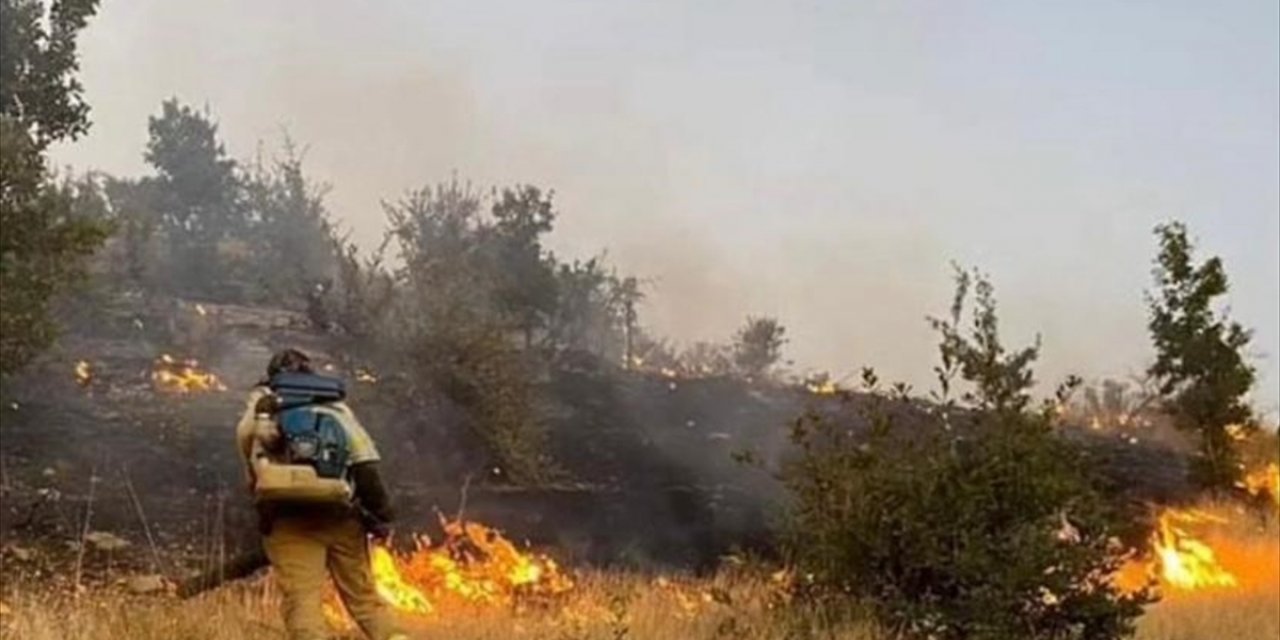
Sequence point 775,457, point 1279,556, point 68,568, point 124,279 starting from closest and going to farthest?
point 68,568 < point 1279,556 < point 775,457 < point 124,279

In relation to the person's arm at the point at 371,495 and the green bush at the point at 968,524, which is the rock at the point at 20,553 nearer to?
the person's arm at the point at 371,495

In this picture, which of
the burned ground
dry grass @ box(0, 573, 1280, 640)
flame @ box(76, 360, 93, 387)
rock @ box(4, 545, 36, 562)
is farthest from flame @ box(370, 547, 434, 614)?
flame @ box(76, 360, 93, 387)

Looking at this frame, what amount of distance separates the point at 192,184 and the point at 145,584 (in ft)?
81.2

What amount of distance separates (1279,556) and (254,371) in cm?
1530

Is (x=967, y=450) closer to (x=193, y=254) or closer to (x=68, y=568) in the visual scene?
(x=68, y=568)

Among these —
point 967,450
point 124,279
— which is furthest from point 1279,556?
point 124,279

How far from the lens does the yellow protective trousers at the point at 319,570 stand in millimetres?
8250

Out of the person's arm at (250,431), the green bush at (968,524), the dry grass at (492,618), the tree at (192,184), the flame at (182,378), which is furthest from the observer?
the tree at (192,184)

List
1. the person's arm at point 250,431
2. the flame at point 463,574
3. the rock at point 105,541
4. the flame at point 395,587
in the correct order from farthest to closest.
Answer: the rock at point 105,541, the flame at point 463,574, the flame at point 395,587, the person's arm at point 250,431

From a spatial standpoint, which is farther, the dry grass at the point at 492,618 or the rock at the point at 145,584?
the rock at the point at 145,584

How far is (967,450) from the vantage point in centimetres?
1110

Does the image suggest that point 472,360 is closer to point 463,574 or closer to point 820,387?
point 463,574

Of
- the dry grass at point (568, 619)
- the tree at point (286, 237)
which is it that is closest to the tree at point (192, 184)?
the tree at point (286, 237)

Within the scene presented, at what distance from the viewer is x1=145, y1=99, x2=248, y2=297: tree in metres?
33.0
